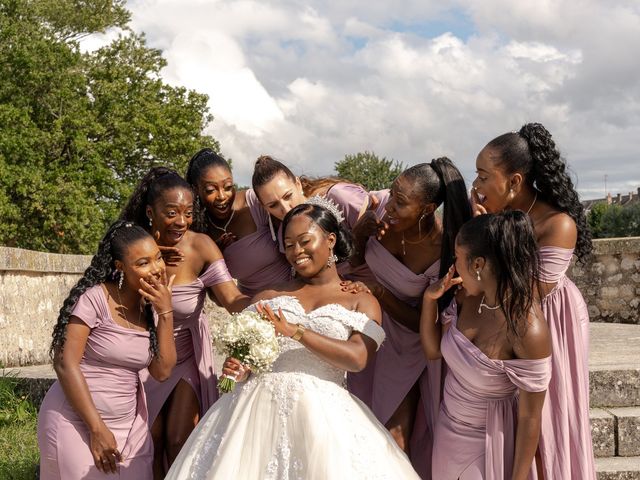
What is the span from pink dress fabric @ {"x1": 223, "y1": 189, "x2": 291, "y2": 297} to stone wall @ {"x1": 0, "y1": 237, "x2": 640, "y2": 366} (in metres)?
4.14

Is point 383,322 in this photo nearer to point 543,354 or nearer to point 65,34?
point 543,354

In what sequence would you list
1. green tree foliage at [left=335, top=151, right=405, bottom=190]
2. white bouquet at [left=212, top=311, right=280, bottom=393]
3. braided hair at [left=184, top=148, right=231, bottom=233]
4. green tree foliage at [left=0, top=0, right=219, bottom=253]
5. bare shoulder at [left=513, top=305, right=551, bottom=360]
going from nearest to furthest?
bare shoulder at [left=513, top=305, right=551, bottom=360]
white bouquet at [left=212, top=311, right=280, bottom=393]
braided hair at [left=184, top=148, right=231, bottom=233]
green tree foliage at [left=0, top=0, right=219, bottom=253]
green tree foliage at [left=335, top=151, right=405, bottom=190]

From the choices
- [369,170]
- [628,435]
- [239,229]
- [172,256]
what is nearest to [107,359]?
[172,256]

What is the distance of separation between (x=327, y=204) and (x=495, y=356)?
4.57 feet

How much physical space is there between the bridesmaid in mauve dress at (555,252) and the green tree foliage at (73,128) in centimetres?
2093

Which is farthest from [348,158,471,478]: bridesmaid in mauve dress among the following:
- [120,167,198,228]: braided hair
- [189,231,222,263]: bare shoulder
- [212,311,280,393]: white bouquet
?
[120,167,198,228]: braided hair

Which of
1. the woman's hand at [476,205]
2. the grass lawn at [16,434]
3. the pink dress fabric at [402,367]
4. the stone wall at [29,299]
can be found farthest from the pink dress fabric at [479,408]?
the stone wall at [29,299]

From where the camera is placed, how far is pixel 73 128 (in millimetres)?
26375

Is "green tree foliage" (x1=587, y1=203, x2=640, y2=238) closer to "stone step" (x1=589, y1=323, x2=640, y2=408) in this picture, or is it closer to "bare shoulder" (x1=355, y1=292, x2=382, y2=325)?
"stone step" (x1=589, y1=323, x2=640, y2=408)

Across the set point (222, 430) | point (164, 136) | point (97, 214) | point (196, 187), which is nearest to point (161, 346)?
point (222, 430)

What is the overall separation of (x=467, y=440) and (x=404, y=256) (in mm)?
1240

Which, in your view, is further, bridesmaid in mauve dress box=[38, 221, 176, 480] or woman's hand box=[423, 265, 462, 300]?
bridesmaid in mauve dress box=[38, 221, 176, 480]

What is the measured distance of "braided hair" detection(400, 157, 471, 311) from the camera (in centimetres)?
466

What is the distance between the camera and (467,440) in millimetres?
4055
